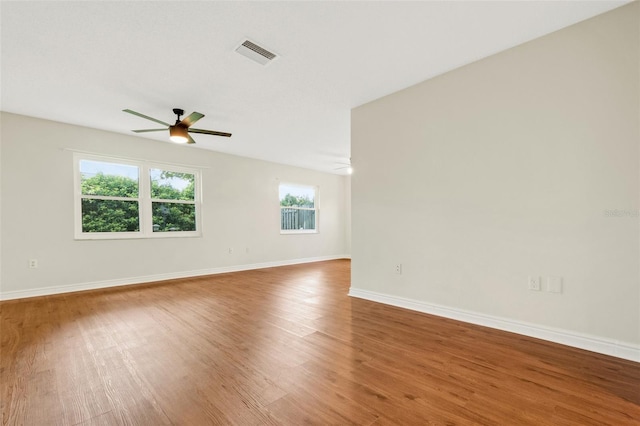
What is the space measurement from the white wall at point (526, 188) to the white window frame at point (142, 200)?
396 cm

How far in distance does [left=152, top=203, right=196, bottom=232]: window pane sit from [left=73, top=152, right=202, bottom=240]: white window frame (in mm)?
69

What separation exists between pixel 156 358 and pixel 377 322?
1.97 metres

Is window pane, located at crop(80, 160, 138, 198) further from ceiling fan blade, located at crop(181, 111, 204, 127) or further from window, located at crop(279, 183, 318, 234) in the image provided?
window, located at crop(279, 183, 318, 234)

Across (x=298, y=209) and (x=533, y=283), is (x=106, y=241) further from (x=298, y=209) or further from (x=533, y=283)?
(x=533, y=283)

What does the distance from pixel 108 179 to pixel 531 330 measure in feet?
20.0

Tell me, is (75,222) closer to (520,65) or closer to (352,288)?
(352,288)

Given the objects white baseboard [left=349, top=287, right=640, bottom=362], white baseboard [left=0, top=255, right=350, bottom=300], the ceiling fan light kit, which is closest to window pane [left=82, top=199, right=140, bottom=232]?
white baseboard [left=0, top=255, right=350, bottom=300]

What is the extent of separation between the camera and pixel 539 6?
79.4 inches

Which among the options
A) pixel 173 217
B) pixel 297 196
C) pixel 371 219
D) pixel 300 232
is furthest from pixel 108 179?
pixel 371 219

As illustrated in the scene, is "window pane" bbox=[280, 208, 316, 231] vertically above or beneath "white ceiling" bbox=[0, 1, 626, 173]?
beneath

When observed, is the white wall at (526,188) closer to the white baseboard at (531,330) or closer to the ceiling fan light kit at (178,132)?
the white baseboard at (531,330)

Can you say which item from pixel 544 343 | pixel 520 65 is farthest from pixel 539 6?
pixel 544 343

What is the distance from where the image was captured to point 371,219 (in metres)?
3.62

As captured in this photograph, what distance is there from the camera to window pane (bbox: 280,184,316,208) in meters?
7.14
